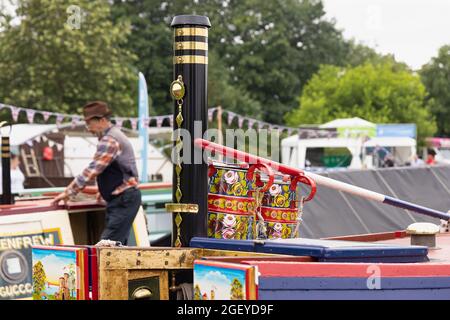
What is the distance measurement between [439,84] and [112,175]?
47.4 meters

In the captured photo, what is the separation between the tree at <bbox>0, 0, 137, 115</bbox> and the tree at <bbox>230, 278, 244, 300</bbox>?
25.3 meters

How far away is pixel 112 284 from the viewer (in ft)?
13.5

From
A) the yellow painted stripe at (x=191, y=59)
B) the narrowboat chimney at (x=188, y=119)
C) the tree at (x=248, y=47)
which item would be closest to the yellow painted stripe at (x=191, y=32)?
the narrowboat chimney at (x=188, y=119)

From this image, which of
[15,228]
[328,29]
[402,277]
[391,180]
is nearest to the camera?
[402,277]

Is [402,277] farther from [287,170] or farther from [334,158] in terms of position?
[334,158]

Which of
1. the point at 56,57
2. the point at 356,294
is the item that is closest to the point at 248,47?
the point at 56,57

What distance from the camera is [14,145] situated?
18.6 m

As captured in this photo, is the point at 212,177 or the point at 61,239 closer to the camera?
the point at 212,177

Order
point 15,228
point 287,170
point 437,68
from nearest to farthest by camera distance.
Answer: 1. point 287,170
2. point 15,228
3. point 437,68

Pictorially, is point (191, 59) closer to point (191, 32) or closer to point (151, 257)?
point (191, 32)

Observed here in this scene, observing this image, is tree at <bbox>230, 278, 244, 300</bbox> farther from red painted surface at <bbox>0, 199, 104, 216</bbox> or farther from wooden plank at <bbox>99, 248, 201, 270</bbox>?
red painted surface at <bbox>0, 199, 104, 216</bbox>

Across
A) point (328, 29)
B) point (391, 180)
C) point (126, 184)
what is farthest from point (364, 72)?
point (126, 184)

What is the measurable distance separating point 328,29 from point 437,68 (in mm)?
9534

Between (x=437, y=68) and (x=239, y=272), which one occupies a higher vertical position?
(x=437, y=68)
